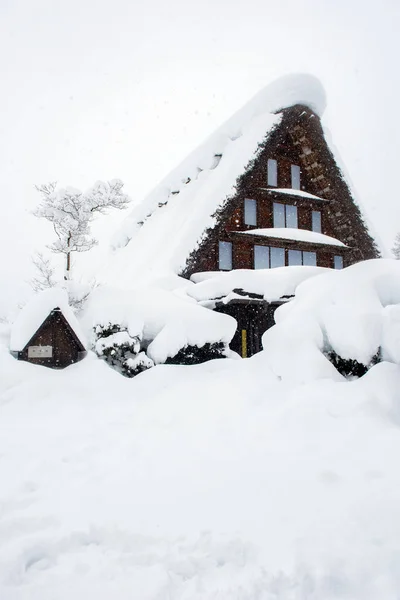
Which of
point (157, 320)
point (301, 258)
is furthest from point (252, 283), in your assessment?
point (301, 258)

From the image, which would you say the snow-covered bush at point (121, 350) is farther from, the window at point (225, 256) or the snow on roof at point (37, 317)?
the window at point (225, 256)

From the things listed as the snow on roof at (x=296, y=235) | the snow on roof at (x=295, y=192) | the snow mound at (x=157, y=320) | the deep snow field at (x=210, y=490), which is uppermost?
the snow on roof at (x=295, y=192)

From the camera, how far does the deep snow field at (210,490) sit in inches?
100

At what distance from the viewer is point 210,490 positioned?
3.69m

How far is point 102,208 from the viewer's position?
12.8 meters

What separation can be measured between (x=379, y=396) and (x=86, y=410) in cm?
420

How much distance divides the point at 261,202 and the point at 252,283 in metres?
4.79

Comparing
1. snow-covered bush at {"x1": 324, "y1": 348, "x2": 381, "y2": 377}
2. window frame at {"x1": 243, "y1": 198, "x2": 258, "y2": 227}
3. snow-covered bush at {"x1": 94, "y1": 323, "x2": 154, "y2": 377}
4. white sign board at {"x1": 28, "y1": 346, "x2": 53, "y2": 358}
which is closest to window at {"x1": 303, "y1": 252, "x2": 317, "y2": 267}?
window frame at {"x1": 243, "y1": 198, "x2": 258, "y2": 227}

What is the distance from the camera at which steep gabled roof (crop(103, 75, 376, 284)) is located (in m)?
13.1

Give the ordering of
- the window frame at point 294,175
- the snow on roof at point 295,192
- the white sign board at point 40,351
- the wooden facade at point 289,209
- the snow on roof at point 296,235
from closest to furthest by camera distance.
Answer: the white sign board at point 40,351
the wooden facade at point 289,209
the snow on roof at point 296,235
the snow on roof at point 295,192
the window frame at point 294,175

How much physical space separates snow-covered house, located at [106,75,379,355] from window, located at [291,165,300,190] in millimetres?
50

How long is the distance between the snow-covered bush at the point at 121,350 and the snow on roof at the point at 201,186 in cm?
423

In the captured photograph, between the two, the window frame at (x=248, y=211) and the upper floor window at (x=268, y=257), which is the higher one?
the window frame at (x=248, y=211)

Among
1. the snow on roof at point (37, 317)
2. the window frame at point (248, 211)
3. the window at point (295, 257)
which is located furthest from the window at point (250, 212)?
the snow on roof at point (37, 317)
